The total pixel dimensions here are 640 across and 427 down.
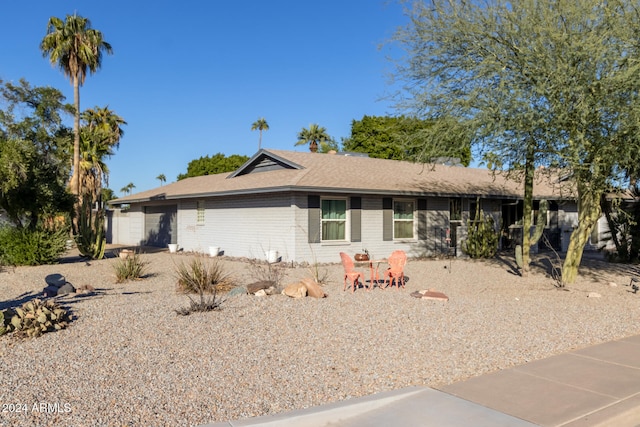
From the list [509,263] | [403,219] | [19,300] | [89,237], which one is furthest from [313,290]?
[89,237]

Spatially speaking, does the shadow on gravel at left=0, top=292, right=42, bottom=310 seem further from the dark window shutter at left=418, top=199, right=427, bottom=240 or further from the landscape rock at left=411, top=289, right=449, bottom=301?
the dark window shutter at left=418, top=199, right=427, bottom=240

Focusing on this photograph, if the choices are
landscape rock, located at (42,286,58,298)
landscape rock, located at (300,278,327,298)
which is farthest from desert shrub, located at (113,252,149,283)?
landscape rock, located at (300,278,327,298)

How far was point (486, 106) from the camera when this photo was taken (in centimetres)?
1173

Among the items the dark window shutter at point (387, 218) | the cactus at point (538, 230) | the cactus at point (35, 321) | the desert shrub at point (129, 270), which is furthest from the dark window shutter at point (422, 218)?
the cactus at point (35, 321)

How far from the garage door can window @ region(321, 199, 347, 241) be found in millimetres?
10390

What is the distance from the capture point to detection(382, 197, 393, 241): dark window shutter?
19.3 metres

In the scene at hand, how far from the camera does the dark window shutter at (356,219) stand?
60.5ft

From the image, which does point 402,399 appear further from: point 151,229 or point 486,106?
point 151,229

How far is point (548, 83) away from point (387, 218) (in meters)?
8.95

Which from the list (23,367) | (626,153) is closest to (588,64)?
(626,153)

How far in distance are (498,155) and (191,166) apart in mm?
49407

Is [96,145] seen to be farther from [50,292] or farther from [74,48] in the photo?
[50,292]

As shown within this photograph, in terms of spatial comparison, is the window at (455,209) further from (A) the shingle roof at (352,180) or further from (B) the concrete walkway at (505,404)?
(B) the concrete walkway at (505,404)

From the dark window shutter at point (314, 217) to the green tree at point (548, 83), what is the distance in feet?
18.9
